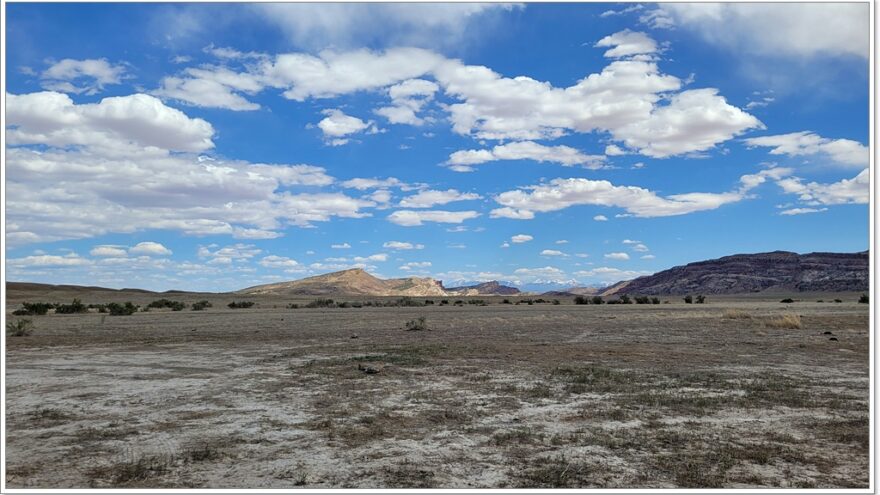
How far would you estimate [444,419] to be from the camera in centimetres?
918

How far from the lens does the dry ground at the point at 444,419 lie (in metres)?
6.59

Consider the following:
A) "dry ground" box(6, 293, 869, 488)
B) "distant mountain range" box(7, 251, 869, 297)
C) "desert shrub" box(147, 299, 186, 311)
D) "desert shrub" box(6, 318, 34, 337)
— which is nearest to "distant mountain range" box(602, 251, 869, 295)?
"distant mountain range" box(7, 251, 869, 297)

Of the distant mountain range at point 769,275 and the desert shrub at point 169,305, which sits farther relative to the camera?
the distant mountain range at point 769,275

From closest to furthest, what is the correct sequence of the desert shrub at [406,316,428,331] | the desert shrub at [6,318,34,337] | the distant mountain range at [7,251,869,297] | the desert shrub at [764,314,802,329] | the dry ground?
the dry ground, the desert shrub at [6,318,34,337], the desert shrub at [764,314,802,329], the desert shrub at [406,316,428,331], the distant mountain range at [7,251,869,297]

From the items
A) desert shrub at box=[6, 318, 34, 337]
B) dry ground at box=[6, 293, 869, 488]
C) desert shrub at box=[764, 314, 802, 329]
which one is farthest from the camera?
desert shrub at box=[764, 314, 802, 329]

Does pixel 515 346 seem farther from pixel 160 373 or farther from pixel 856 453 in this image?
pixel 856 453

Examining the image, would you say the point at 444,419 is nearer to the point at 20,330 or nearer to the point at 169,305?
the point at 20,330

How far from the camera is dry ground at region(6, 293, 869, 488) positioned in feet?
21.6

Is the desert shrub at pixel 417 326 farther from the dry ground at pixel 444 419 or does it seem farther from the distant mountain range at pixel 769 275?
the distant mountain range at pixel 769 275

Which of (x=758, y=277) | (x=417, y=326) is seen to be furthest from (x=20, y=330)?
(x=758, y=277)

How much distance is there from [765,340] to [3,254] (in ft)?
74.5

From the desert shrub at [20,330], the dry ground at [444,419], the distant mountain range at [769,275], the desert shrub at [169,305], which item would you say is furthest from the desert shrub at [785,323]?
the distant mountain range at [769,275]

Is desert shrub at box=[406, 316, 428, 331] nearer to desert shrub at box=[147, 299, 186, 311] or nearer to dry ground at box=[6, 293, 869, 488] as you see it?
dry ground at box=[6, 293, 869, 488]

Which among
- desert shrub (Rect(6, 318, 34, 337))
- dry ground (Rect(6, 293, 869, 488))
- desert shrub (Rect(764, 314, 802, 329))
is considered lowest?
dry ground (Rect(6, 293, 869, 488))
